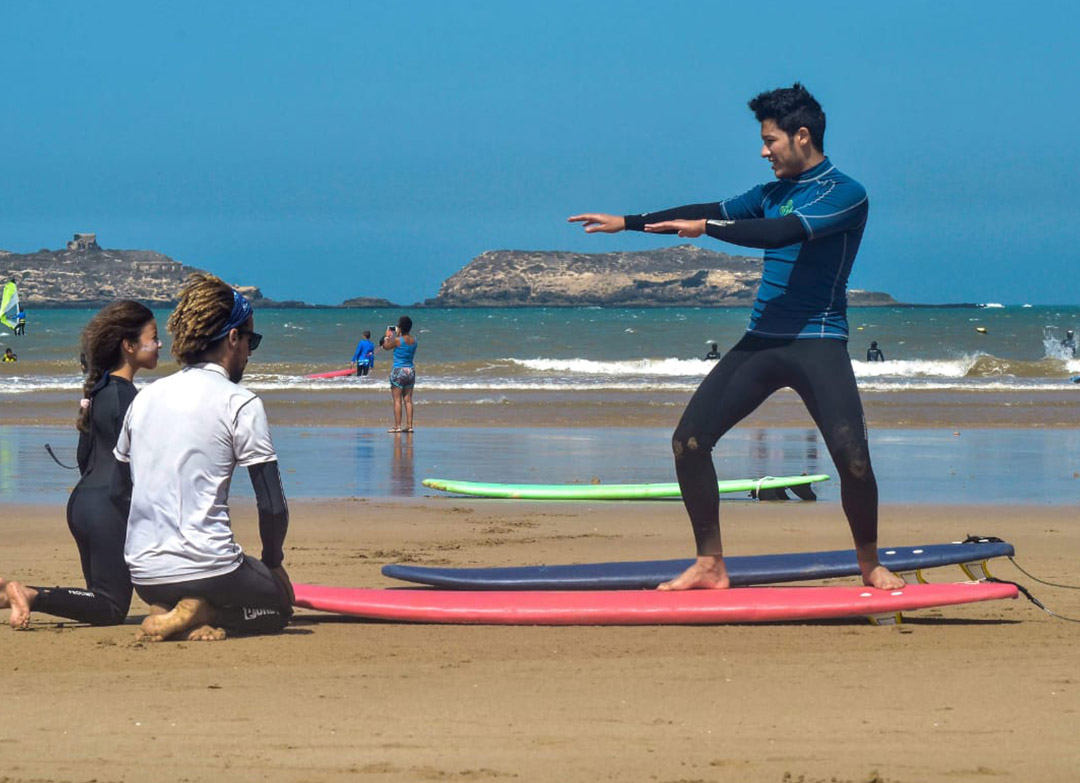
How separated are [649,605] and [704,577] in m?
0.47

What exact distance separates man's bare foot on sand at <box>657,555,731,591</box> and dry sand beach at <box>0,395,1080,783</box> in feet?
1.54

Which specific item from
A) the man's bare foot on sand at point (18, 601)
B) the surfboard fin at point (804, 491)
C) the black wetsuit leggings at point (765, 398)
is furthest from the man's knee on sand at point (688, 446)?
the surfboard fin at point (804, 491)

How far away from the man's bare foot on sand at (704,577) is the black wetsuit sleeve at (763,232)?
1443mm

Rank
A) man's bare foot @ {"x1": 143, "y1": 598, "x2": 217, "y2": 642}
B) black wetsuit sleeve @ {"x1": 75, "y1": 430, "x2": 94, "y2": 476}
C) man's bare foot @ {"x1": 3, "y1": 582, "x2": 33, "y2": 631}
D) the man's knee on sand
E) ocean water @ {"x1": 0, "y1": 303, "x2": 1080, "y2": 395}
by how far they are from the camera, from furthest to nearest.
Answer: ocean water @ {"x1": 0, "y1": 303, "x2": 1080, "y2": 395} < the man's knee on sand < black wetsuit sleeve @ {"x1": 75, "y1": 430, "x2": 94, "y2": 476} < man's bare foot @ {"x1": 3, "y1": 582, "x2": 33, "y2": 631} < man's bare foot @ {"x1": 143, "y1": 598, "x2": 217, "y2": 642}

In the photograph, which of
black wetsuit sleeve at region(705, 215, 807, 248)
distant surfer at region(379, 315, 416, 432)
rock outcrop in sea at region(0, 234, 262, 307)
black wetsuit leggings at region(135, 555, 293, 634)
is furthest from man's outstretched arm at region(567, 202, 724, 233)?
rock outcrop in sea at region(0, 234, 262, 307)

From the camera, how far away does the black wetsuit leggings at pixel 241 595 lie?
5.41m

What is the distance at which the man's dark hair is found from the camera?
5996 mm

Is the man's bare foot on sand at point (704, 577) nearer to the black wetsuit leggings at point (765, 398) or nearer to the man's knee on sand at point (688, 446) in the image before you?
the black wetsuit leggings at point (765, 398)

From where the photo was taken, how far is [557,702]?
4.49 m

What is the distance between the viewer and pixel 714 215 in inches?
250

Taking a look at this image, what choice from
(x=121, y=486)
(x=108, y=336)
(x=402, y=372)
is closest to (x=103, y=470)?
(x=121, y=486)

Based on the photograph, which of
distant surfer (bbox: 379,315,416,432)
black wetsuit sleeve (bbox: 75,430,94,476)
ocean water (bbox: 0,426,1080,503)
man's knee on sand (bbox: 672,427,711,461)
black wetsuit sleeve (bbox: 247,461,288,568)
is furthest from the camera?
distant surfer (bbox: 379,315,416,432)

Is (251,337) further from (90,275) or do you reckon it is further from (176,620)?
(90,275)

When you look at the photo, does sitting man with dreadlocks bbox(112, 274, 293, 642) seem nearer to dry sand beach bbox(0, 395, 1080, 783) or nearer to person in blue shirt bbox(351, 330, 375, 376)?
dry sand beach bbox(0, 395, 1080, 783)
